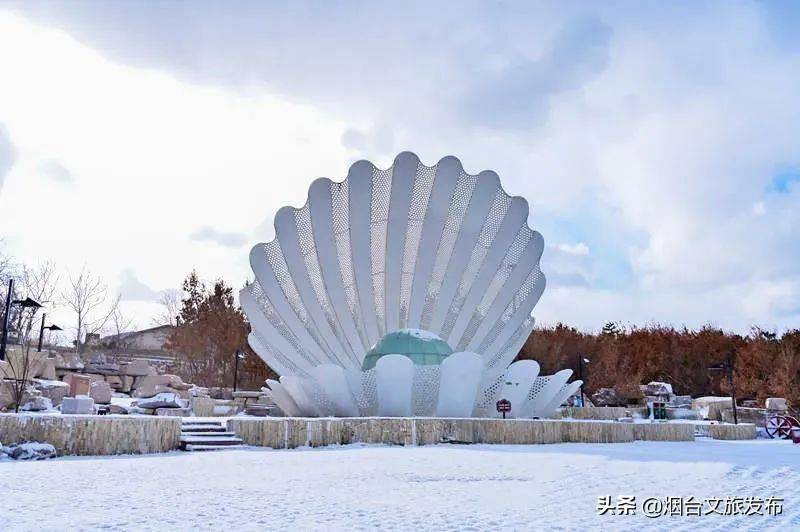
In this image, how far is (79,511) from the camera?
16.5 ft

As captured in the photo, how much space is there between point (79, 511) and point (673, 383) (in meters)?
44.4

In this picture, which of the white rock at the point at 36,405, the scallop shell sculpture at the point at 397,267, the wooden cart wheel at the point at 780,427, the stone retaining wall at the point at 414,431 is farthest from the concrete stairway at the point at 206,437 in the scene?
the wooden cart wheel at the point at 780,427

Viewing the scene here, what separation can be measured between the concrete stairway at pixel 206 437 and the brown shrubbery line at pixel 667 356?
27945 mm

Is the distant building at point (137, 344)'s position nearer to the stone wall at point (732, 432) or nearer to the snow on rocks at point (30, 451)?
the snow on rocks at point (30, 451)

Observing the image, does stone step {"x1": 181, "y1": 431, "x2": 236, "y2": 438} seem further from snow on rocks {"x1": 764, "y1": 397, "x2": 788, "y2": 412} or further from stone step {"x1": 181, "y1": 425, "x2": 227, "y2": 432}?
snow on rocks {"x1": 764, "y1": 397, "x2": 788, "y2": 412}

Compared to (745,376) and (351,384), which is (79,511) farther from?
(745,376)

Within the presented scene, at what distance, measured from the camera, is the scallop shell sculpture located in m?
19.4

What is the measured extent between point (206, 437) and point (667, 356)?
3951 centimetres

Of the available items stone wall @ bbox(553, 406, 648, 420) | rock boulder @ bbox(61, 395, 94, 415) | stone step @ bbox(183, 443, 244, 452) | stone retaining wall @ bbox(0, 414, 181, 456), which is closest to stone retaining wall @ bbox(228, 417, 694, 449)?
stone step @ bbox(183, 443, 244, 452)

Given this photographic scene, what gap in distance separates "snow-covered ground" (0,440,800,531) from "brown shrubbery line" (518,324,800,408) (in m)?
28.1

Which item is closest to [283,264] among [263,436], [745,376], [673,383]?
[263,436]

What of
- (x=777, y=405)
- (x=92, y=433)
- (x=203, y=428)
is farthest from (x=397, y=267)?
(x=777, y=405)

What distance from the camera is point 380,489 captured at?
6336mm

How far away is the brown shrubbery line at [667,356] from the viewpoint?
35.8 metres
